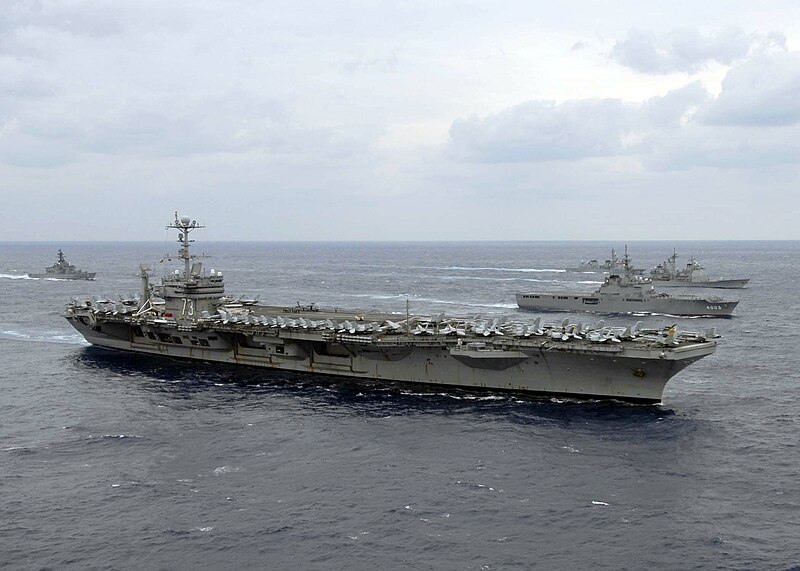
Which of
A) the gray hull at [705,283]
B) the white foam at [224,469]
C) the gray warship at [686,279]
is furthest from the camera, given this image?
the gray warship at [686,279]

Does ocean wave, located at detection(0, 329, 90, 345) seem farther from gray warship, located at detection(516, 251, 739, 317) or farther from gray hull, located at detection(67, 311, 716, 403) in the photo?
gray warship, located at detection(516, 251, 739, 317)

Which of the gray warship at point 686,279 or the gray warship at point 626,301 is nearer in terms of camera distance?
the gray warship at point 626,301

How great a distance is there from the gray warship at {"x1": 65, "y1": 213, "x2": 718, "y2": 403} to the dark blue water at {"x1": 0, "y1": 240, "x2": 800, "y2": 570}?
3.67 ft

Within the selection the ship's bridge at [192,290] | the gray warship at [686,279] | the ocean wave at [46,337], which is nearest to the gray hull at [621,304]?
the gray warship at [686,279]

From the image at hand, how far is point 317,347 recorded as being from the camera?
39000 mm

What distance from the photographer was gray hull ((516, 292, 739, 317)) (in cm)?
6544

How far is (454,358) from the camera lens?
35.0 m

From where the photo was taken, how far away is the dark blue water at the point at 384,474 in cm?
1930

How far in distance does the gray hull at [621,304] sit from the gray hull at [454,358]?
36.1 metres

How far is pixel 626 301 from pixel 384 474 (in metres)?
49.4

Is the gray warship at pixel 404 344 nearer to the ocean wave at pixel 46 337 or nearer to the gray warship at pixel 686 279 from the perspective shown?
the ocean wave at pixel 46 337

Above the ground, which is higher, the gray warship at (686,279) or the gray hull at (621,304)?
the gray warship at (686,279)

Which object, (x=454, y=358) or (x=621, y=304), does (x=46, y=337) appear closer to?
(x=454, y=358)

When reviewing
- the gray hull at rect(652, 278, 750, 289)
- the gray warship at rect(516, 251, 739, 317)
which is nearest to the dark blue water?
the gray warship at rect(516, 251, 739, 317)
